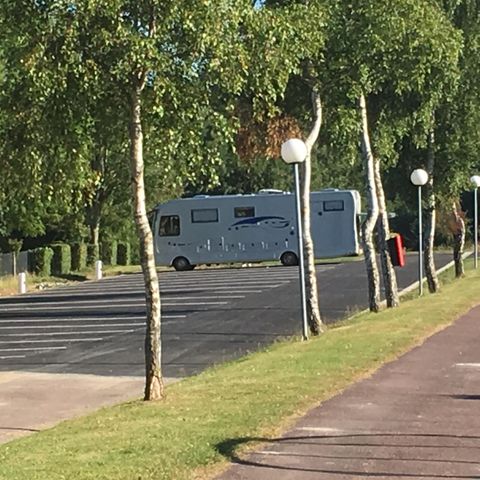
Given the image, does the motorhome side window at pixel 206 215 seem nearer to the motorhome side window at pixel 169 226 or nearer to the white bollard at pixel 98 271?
the motorhome side window at pixel 169 226

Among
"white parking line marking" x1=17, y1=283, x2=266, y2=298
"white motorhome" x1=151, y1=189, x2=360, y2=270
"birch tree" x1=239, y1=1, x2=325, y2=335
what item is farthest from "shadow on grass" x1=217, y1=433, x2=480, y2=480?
"white motorhome" x1=151, y1=189, x2=360, y2=270

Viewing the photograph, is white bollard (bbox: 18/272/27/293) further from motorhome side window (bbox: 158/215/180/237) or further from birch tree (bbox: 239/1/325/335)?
birch tree (bbox: 239/1/325/335)

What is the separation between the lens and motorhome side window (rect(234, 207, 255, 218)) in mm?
50781

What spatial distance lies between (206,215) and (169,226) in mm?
1880

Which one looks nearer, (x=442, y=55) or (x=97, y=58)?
(x=97, y=58)

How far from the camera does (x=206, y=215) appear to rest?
50938mm

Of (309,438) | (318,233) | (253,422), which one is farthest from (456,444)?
(318,233)

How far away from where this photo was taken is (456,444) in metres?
8.06

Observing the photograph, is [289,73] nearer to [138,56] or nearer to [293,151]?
[138,56]

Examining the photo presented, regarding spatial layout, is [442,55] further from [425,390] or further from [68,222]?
[68,222]

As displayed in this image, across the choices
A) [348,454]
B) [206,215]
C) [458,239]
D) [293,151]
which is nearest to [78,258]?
[206,215]

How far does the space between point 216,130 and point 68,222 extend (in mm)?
42472

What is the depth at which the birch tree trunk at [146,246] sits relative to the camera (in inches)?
440

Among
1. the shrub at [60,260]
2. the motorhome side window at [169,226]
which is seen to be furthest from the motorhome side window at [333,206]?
the shrub at [60,260]
